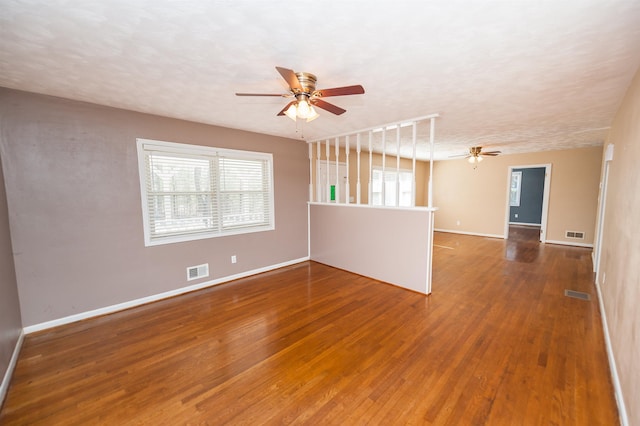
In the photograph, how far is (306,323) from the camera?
2.79 m

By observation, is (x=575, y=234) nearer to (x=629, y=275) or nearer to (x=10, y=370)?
(x=629, y=275)

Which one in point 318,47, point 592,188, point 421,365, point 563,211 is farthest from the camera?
point 563,211

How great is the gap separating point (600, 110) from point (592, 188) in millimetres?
4054

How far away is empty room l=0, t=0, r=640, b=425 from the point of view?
1623 mm

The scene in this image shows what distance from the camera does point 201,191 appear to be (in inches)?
147

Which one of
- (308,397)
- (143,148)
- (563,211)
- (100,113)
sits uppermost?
(100,113)

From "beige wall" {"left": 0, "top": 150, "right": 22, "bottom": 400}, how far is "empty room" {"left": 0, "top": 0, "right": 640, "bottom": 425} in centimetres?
3

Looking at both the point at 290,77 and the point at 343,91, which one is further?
the point at 343,91

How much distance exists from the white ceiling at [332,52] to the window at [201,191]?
2.20 ft

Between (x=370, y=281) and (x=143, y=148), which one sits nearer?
(x=143, y=148)

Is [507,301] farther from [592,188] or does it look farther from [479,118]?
[592,188]

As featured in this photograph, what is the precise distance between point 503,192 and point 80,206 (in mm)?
8891

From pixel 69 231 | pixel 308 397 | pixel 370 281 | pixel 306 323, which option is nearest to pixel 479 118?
pixel 370 281

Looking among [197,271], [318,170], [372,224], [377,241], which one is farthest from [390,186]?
[197,271]
